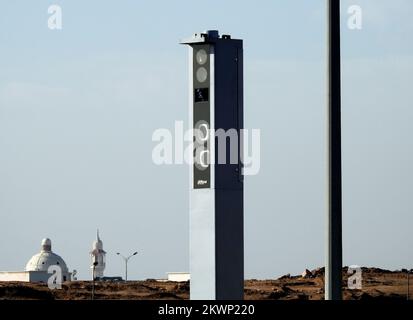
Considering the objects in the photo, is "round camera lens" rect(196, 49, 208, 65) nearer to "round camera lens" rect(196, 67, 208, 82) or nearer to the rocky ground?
"round camera lens" rect(196, 67, 208, 82)

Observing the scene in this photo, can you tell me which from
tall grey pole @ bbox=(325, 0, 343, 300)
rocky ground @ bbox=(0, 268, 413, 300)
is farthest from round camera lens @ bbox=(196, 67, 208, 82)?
rocky ground @ bbox=(0, 268, 413, 300)

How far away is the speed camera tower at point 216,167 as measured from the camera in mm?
29312

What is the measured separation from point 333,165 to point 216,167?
8.65 meters

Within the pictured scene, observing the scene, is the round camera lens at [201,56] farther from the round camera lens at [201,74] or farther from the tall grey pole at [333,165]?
the tall grey pole at [333,165]

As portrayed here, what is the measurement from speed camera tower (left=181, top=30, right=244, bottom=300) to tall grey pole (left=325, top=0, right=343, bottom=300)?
7.87 meters

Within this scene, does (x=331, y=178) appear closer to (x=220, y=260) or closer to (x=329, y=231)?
(x=329, y=231)

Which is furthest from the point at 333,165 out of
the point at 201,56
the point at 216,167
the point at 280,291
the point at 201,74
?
the point at 280,291

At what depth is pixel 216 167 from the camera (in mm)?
29312

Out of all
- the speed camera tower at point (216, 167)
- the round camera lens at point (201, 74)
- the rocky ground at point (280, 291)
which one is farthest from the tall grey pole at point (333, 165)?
the rocky ground at point (280, 291)

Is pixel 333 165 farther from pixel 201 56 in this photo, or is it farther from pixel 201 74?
pixel 201 56

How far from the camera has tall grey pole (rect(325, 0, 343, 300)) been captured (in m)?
20.6

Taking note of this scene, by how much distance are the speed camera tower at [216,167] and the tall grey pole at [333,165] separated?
787cm
